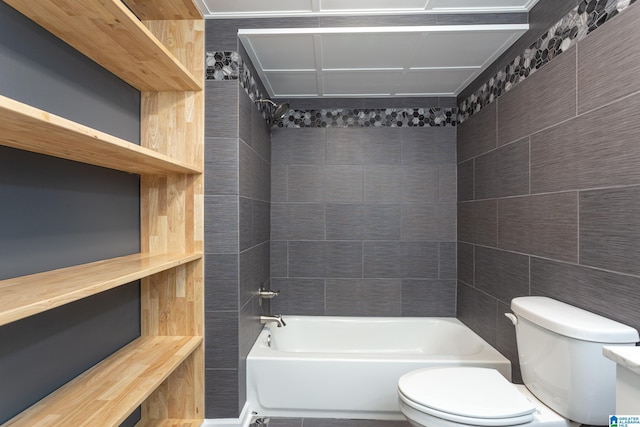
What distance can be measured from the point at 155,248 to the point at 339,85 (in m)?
1.68

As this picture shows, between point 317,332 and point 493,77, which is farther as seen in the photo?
point 317,332

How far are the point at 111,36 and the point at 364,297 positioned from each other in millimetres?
2298

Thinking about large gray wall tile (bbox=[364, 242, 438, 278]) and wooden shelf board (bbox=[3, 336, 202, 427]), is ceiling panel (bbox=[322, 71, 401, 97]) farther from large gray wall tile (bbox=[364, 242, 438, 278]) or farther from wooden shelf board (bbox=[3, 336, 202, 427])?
wooden shelf board (bbox=[3, 336, 202, 427])

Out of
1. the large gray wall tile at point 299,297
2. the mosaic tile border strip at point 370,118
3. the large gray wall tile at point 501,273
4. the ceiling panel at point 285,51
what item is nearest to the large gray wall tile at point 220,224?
the ceiling panel at point 285,51

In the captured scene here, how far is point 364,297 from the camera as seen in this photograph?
272cm

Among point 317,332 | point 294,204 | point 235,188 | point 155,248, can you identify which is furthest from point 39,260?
point 317,332

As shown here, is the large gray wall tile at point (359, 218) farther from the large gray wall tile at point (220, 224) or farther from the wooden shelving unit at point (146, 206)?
the wooden shelving unit at point (146, 206)

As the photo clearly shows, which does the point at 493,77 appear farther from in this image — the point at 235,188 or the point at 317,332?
the point at 317,332

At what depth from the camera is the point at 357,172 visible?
2.72 metres

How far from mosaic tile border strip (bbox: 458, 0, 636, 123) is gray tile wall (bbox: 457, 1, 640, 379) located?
4cm

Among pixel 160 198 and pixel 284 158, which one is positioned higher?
pixel 284 158

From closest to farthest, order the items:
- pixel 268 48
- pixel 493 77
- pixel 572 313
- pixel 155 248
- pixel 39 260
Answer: pixel 39 260 < pixel 572 313 < pixel 155 248 < pixel 268 48 < pixel 493 77

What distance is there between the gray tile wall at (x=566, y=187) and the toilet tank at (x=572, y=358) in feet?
0.33

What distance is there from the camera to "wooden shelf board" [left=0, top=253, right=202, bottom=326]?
0.75 m
